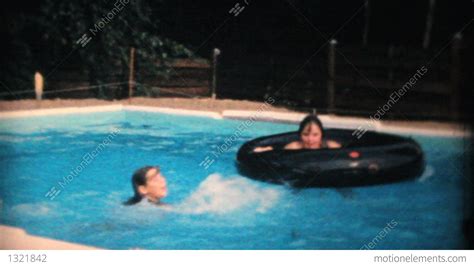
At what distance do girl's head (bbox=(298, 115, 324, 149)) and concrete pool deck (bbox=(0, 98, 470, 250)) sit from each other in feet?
0.77

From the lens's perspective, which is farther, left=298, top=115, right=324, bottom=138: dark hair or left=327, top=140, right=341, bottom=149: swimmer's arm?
left=298, top=115, right=324, bottom=138: dark hair

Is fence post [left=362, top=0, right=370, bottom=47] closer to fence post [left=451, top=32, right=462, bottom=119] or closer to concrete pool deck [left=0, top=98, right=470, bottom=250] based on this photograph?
concrete pool deck [left=0, top=98, right=470, bottom=250]

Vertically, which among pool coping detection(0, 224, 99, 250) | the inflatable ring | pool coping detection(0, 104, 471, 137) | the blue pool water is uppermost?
pool coping detection(0, 104, 471, 137)

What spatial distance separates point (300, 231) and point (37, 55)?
444 cm

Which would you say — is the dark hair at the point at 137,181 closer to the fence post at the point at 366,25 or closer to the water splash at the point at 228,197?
the water splash at the point at 228,197

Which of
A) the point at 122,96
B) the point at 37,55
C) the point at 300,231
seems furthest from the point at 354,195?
the point at 37,55

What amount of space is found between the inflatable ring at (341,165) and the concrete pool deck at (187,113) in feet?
1.34

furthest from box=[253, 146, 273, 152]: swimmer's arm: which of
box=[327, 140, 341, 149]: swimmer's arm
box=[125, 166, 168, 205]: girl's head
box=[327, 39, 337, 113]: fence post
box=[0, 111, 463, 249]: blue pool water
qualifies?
box=[327, 39, 337, 113]: fence post

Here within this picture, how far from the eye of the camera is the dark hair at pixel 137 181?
5281mm

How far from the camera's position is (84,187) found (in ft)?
18.0

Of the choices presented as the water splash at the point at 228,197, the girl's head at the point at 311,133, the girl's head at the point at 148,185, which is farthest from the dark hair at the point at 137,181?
the girl's head at the point at 311,133

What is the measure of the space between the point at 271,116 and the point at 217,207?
5.38 feet

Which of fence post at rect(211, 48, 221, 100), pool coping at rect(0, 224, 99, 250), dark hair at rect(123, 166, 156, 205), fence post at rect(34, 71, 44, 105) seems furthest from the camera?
fence post at rect(211, 48, 221, 100)

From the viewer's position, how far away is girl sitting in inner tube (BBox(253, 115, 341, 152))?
570 centimetres
